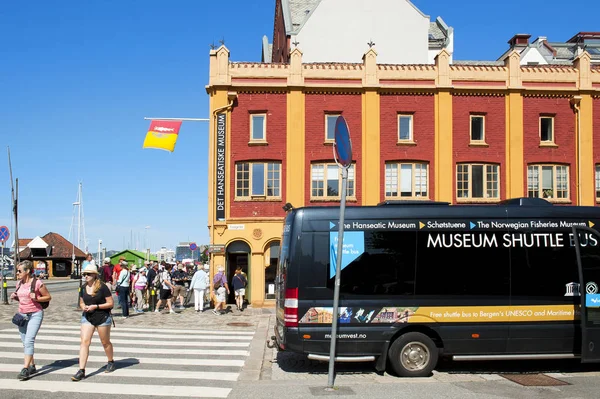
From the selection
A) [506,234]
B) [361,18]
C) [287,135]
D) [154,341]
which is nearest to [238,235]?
[287,135]

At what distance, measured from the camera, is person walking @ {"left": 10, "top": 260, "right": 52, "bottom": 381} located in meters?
9.81

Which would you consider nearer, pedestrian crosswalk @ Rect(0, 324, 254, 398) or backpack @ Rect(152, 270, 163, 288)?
pedestrian crosswalk @ Rect(0, 324, 254, 398)

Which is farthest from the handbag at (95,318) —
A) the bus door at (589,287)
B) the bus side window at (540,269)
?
the bus door at (589,287)

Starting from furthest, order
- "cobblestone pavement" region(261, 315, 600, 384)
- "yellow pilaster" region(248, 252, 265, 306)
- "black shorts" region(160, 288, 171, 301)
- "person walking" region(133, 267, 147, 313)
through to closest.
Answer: "yellow pilaster" region(248, 252, 265, 306)
"person walking" region(133, 267, 147, 313)
"black shorts" region(160, 288, 171, 301)
"cobblestone pavement" region(261, 315, 600, 384)

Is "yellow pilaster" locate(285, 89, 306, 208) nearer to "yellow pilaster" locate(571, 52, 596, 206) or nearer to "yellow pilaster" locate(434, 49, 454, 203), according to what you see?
"yellow pilaster" locate(434, 49, 454, 203)

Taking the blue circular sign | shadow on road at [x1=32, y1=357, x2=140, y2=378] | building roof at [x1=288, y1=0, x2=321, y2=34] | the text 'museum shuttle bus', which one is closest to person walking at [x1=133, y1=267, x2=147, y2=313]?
shadow on road at [x1=32, y1=357, x2=140, y2=378]

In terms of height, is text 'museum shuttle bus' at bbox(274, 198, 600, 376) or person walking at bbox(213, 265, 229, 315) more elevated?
text 'museum shuttle bus' at bbox(274, 198, 600, 376)

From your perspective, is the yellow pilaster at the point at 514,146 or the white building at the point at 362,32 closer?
the yellow pilaster at the point at 514,146

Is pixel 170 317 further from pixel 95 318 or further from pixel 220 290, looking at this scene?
pixel 95 318

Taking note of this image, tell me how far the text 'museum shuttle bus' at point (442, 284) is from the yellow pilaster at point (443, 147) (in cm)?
1626

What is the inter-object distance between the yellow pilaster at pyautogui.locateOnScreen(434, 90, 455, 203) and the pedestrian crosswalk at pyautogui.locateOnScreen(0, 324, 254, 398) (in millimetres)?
13245

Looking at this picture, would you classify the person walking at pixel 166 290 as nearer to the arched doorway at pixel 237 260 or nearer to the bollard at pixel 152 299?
the bollard at pixel 152 299

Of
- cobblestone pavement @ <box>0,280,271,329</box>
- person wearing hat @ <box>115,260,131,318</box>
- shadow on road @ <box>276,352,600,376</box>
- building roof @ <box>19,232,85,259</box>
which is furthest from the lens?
building roof @ <box>19,232,85,259</box>

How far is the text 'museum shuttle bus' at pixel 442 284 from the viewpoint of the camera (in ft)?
34.0
